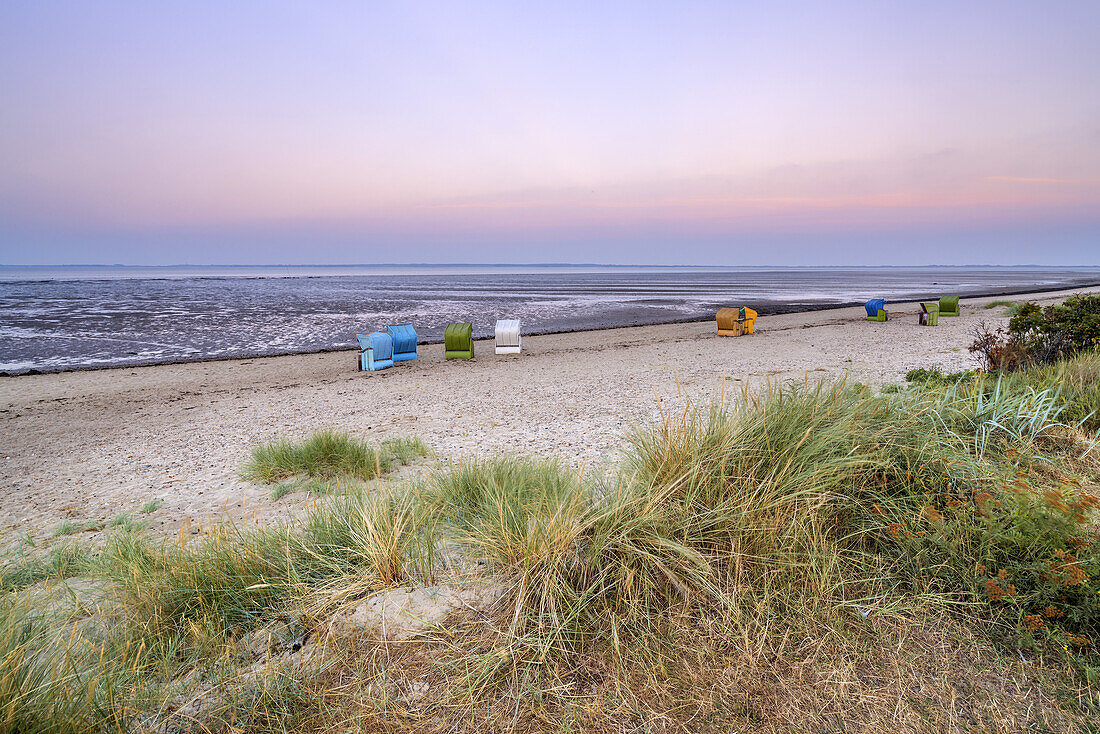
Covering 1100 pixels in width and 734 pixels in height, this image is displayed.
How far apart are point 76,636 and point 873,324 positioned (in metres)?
22.5

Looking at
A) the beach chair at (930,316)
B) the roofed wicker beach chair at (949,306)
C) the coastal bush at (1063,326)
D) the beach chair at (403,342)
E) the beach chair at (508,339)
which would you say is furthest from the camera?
the roofed wicker beach chair at (949,306)

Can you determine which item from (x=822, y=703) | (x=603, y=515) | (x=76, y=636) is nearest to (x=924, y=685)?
(x=822, y=703)

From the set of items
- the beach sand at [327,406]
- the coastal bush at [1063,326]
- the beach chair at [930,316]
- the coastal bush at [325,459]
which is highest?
the coastal bush at [1063,326]

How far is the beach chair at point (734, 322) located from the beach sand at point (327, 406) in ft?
3.29

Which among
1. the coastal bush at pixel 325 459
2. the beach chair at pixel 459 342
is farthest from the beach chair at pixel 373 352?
the coastal bush at pixel 325 459

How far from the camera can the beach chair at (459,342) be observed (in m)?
14.1

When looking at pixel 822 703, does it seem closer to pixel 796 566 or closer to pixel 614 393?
pixel 796 566

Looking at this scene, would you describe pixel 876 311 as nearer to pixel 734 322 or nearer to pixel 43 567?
pixel 734 322

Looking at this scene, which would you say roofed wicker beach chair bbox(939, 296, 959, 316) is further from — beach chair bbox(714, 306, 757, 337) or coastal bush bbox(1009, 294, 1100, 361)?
coastal bush bbox(1009, 294, 1100, 361)

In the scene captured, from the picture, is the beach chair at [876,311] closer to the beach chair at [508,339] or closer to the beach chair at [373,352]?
the beach chair at [508,339]

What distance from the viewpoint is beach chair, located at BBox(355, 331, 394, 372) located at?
12867mm

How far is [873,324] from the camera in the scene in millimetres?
20000

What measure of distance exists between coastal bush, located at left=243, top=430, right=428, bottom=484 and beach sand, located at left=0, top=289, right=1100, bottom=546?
26 centimetres

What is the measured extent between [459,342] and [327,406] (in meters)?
5.26
